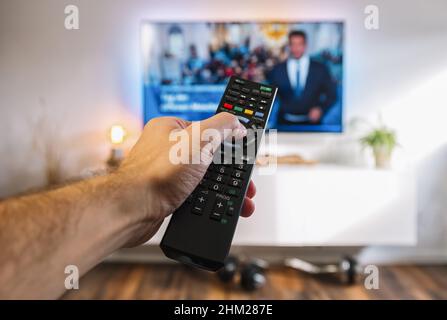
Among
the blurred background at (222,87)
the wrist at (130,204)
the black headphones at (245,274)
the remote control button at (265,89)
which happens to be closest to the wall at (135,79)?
the blurred background at (222,87)

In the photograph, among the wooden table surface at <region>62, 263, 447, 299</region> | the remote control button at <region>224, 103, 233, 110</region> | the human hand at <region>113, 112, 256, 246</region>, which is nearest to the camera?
the human hand at <region>113, 112, 256, 246</region>

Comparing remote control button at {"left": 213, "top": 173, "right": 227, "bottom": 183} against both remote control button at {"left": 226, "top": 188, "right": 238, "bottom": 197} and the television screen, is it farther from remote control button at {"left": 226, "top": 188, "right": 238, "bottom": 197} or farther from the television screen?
the television screen

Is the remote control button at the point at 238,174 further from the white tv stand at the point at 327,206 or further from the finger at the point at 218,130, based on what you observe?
the white tv stand at the point at 327,206

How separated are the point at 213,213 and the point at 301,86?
1.78 metres

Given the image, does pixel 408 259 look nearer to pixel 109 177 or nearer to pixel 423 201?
pixel 423 201

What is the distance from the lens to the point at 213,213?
2.17 feet

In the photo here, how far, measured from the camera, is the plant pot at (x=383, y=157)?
7.36ft

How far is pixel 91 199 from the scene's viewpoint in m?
0.50

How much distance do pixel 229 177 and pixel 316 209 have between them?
1.52 metres

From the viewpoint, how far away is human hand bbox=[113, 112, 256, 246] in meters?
0.55

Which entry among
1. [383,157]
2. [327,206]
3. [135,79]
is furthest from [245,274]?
[135,79]

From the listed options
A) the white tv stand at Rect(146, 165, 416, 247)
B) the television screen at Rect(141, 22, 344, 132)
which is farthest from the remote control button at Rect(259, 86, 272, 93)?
the television screen at Rect(141, 22, 344, 132)
